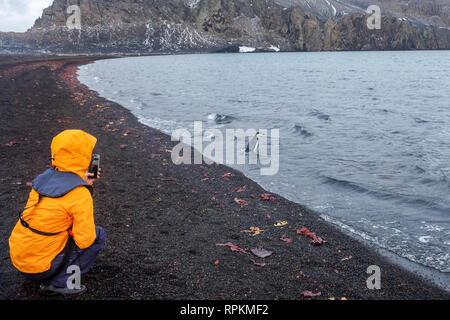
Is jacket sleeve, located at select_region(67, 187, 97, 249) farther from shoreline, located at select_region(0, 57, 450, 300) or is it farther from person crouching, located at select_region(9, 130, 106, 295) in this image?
shoreline, located at select_region(0, 57, 450, 300)

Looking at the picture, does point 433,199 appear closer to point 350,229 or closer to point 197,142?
point 350,229

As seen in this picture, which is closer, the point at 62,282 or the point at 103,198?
the point at 62,282

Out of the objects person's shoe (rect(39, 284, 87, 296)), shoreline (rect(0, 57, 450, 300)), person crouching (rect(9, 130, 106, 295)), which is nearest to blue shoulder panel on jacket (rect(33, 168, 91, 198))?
person crouching (rect(9, 130, 106, 295))

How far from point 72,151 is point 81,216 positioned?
886 millimetres

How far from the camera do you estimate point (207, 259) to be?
7230 millimetres

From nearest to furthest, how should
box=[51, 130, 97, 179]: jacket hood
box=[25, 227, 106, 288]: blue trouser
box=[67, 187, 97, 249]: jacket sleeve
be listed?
box=[51, 130, 97, 179]: jacket hood, box=[67, 187, 97, 249]: jacket sleeve, box=[25, 227, 106, 288]: blue trouser

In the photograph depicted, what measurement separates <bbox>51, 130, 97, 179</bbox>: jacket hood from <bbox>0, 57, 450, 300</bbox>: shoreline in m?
2.07

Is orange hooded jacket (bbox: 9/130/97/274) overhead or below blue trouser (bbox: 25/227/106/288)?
overhead

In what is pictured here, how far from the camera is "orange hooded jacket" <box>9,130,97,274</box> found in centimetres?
499

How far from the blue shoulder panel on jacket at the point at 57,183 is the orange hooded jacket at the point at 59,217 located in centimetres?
7

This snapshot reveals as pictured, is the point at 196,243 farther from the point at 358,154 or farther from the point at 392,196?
the point at 358,154

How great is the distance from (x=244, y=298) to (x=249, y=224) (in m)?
3.09
